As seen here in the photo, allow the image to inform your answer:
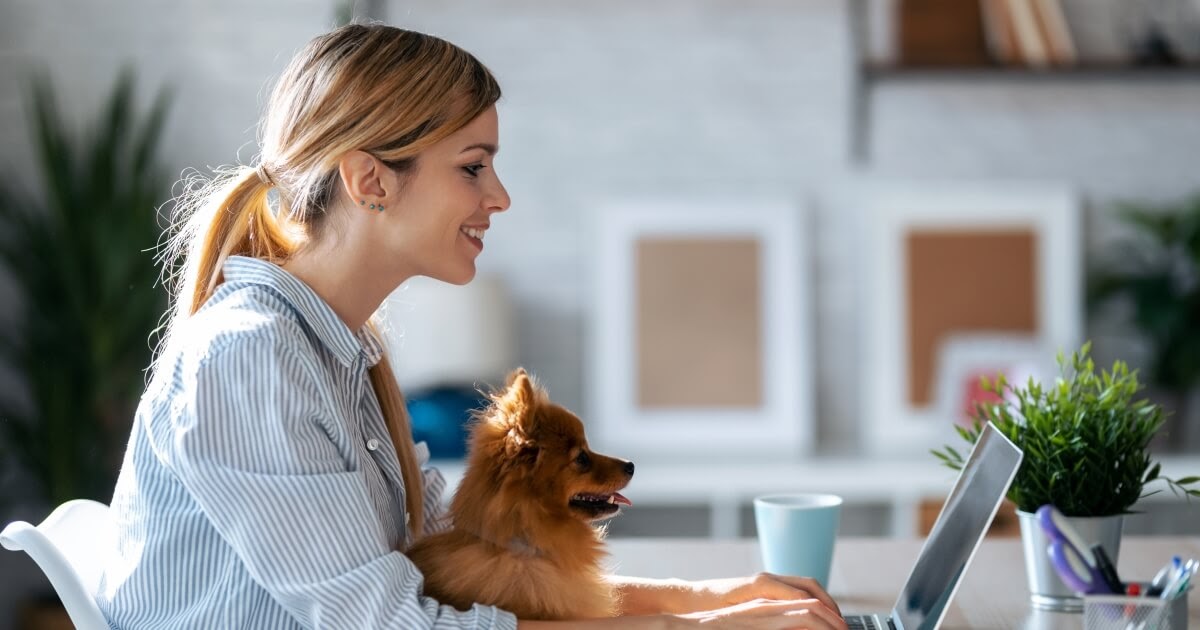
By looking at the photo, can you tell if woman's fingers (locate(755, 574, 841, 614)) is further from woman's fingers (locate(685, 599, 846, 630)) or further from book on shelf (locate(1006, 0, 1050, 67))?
book on shelf (locate(1006, 0, 1050, 67))

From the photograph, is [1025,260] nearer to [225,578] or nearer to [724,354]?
[724,354]

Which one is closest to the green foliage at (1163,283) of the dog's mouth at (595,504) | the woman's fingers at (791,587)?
the woman's fingers at (791,587)

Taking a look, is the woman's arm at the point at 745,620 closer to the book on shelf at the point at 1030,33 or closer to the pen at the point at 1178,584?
the pen at the point at 1178,584

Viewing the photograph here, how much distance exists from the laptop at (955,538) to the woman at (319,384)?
9cm

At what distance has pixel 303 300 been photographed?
47.5 inches

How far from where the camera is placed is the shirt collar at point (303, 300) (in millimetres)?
1184

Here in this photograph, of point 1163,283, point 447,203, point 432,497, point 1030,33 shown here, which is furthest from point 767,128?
point 447,203

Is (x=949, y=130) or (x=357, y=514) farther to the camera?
(x=949, y=130)

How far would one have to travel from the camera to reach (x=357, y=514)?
1044mm

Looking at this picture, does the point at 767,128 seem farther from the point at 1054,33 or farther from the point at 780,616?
the point at 780,616

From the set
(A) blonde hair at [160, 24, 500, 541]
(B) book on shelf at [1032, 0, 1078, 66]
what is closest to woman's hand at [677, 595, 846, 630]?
(A) blonde hair at [160, 24, 500, 541]

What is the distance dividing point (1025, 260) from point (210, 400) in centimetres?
290

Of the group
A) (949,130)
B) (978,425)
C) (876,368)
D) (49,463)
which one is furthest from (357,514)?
(949,130)

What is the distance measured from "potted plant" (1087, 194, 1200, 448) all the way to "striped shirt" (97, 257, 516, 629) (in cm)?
278
